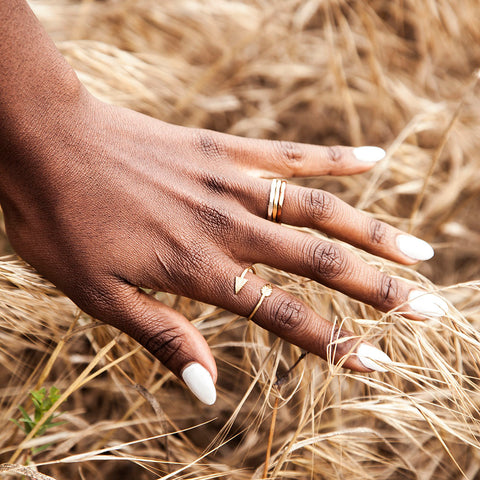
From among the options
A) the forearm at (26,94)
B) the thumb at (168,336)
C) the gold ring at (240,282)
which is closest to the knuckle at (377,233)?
the gold ring at (240,282)

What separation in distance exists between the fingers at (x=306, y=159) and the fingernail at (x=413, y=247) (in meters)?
0.24

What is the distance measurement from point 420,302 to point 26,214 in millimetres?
851

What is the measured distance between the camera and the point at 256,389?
5.19 feet

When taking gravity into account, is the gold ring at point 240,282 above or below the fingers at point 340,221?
below

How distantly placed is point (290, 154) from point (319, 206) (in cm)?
20

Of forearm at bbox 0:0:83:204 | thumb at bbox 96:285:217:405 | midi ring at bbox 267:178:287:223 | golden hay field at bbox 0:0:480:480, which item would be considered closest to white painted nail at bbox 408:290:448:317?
golden hay field at bbox 0:0:480:480

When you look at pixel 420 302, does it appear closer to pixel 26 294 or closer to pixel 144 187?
pixel 144 187

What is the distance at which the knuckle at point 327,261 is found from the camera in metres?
1.03

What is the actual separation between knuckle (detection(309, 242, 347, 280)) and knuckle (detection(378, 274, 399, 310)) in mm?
92

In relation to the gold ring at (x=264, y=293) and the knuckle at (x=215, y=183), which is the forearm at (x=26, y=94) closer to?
the knuckle at (x=215, y=183)

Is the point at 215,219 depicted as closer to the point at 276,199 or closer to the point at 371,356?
the point at 276,199

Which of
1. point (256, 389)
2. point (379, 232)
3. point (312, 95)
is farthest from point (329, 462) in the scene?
point (312, 95)

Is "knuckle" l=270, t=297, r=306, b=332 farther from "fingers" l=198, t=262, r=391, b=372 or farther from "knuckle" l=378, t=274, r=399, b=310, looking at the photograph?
"knuckle" l=378, t=274, r=399, b=310

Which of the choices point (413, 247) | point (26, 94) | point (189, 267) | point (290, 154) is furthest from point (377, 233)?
point (26, 94)
